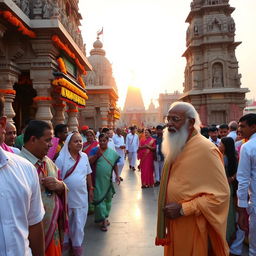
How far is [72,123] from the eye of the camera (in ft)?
33.5

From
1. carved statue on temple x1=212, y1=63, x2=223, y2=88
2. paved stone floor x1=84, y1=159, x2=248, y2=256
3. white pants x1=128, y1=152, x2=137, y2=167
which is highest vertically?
carved statue on temple x1=212, y1=63, x2=223, y2=88

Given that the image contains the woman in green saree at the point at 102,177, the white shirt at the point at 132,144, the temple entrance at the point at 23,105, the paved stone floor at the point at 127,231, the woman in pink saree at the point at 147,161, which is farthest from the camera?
the white shirt at the point at 132,144

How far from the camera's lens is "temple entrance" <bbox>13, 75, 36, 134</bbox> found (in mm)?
10039

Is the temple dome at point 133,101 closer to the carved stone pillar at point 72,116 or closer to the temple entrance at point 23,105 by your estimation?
the temple entrance at point 23,105

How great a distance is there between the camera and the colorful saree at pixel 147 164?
27.3 ft

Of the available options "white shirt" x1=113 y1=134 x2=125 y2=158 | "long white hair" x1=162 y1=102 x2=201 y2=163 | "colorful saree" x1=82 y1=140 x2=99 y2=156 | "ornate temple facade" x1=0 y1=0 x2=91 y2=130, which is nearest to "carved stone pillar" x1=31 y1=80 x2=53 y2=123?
"ornate temple facade" x1=0 y1=0 x2=91 y2=130

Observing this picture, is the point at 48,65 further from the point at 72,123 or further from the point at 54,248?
the point at 54,248

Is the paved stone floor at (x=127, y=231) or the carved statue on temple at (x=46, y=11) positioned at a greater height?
the carved statue on temple at (x=46, y=11)

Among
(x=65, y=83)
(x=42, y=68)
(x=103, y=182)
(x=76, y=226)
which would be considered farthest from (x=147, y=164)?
(x=76, y=226)

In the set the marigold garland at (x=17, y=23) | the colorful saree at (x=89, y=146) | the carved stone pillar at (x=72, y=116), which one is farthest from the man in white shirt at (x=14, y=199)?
the carved stone pillar at (x=72, y=116)

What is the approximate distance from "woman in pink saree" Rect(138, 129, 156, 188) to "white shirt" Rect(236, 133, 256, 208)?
17.5ft

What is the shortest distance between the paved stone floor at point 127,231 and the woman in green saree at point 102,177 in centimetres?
29

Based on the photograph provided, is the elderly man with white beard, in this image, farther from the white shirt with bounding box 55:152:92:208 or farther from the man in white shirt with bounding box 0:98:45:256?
the white shirt with bounding box 55:152:92:208

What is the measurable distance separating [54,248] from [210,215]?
4.80 feet
